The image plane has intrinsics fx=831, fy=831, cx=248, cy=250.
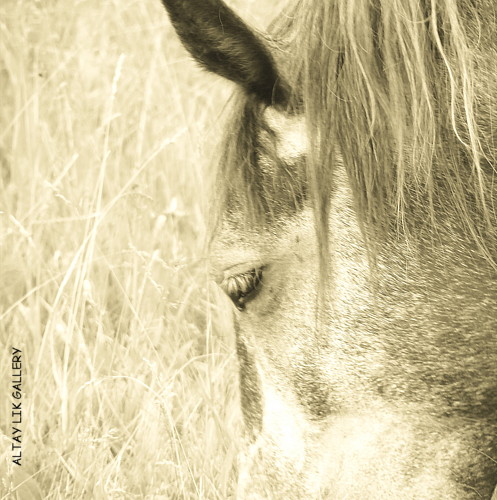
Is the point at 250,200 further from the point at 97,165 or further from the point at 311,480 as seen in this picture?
the point at 97,165

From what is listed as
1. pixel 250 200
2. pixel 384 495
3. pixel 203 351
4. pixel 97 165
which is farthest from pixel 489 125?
pixel 97 165

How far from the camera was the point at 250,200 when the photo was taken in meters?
1.97

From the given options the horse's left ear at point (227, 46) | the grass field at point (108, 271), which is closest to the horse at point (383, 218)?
the horse's left ear at point (227, 46)

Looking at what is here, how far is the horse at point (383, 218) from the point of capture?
183cm

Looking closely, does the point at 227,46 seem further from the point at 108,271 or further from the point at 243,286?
the point at 108,271

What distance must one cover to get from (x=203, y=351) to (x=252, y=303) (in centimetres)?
125

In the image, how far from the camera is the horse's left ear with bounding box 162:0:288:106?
1825 millimetres

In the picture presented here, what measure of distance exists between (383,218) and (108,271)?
1773mm

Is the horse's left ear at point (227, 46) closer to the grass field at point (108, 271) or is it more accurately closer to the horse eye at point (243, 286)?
the grass field at point (108, 271)

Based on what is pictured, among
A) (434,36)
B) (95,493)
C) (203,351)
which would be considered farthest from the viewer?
(203,351)

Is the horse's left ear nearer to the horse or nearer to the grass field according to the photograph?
the horse

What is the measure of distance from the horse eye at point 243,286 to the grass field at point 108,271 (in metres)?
0.41

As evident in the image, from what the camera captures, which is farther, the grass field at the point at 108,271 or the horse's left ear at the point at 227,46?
the grass field at the point at 108,271

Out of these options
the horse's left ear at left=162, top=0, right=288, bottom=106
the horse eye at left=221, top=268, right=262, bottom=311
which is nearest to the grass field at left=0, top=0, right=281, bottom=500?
the horse's left ear at left=162, top=0, right=288, bottom=106
